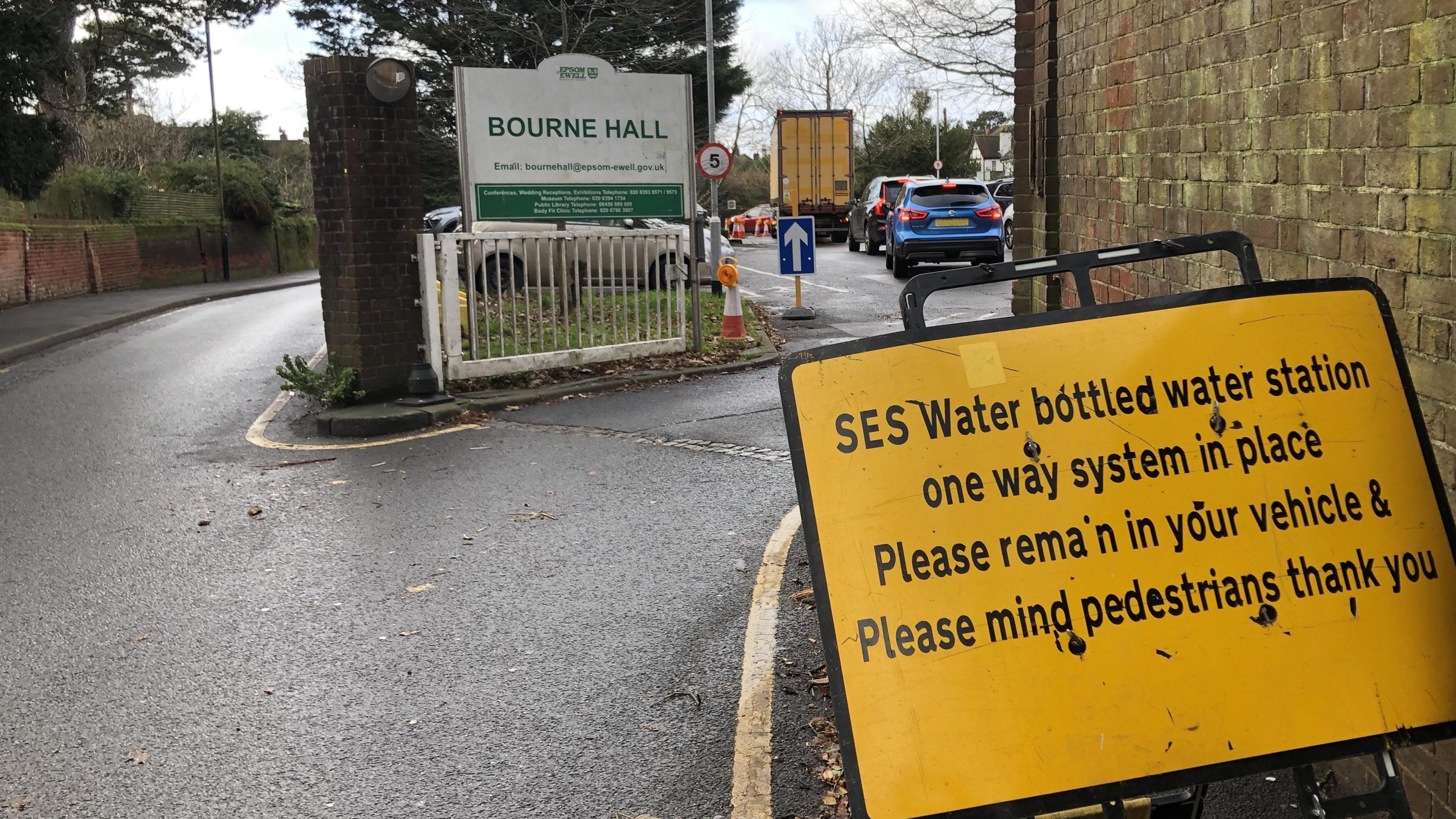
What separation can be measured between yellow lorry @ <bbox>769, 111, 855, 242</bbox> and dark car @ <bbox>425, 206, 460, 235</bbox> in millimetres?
14454

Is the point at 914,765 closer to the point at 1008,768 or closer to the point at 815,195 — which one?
the point at 1008,768

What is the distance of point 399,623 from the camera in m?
5.25

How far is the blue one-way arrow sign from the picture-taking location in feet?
51.9

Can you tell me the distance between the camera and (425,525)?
22.4 feet

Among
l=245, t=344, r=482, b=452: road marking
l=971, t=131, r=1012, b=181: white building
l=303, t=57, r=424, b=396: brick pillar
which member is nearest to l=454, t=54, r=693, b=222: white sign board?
l=303, t=57, r=424, b=396: brick pillar

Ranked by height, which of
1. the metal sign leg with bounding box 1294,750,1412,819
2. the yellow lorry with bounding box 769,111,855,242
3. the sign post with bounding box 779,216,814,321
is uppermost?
the yellow lorry with bounding box 769,111,855,242

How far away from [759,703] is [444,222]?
21.4 metres

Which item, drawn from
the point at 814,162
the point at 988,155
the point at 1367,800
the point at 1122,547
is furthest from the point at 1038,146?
the point at 988,155

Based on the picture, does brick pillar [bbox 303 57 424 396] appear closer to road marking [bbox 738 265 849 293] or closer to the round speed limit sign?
the round speed limit sign

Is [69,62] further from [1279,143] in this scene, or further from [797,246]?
[1279,143]

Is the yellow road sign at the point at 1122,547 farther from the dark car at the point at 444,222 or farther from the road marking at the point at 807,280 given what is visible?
the dark car at the point at 444,222

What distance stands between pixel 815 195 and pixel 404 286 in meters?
28.6

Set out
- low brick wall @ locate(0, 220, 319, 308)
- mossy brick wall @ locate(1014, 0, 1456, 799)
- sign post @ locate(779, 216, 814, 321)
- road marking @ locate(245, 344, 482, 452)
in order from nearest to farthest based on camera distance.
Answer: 1. mossy brick wall @ locate(1014, 0, 1456, 799)
2. road marking @ locate(245, 344, 482, 452)
3. sign post @ locate(779, 216, 814, 321)
4. low brick wall @ locate(0, 220, 319, 308)

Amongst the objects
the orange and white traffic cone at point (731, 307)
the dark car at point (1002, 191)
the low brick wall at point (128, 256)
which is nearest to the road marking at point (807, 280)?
the orange and white traffic cone at point (731, 307)
